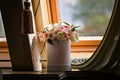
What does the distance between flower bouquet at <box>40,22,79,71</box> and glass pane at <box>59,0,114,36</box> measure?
269mm

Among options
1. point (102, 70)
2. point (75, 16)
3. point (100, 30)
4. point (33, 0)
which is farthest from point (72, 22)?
point (102, 70)

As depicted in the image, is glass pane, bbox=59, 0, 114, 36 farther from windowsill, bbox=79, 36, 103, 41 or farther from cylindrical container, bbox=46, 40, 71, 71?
cylindrical container, bbox=46, 40, 71, 71

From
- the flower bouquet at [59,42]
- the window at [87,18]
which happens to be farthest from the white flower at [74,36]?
the window at [87,18]

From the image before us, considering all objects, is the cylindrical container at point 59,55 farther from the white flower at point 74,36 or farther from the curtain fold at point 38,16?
the curtain fold at point 38,16

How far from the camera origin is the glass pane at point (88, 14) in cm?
249

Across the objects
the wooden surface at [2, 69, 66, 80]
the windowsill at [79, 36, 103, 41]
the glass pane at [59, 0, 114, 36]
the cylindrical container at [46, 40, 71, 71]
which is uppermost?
the glass pane at [59, 0, 114, 36]

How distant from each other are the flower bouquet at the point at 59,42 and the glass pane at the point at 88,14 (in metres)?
0.27

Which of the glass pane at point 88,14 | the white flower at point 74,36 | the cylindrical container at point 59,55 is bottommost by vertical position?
the cylindrical container at point 59,55

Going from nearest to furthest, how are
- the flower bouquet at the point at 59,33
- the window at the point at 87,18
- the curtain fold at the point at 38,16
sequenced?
the flower bouquet at the point at 59,33, the curtain fold at the point at 38,16, the window at the point at 87,18

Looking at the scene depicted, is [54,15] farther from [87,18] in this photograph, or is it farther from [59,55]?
[59,55]

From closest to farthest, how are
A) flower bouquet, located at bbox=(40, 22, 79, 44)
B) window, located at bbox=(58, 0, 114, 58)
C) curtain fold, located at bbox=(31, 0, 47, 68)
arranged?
flower bouquet, located at bbox=(40, 22, 79, 44)
curtain fold, located at bbox=(31, 0, 47, 68)
window, located at bbox=(58, 0, 114, 58)

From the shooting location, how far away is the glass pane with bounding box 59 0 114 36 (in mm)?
2494

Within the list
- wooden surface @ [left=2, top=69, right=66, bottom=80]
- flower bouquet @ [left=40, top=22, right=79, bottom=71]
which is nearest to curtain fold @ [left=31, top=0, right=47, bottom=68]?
flower bouquet @ [left=40, top=22, right=79, bottom=71]

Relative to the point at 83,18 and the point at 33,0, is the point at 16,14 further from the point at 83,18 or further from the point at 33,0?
the point at 83,18
